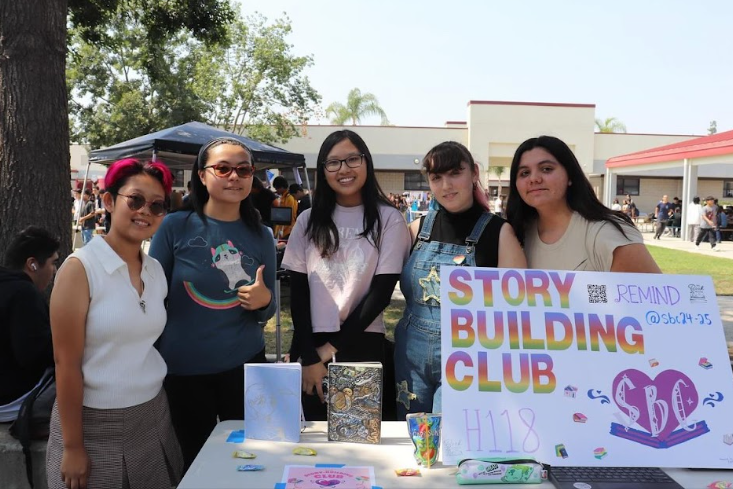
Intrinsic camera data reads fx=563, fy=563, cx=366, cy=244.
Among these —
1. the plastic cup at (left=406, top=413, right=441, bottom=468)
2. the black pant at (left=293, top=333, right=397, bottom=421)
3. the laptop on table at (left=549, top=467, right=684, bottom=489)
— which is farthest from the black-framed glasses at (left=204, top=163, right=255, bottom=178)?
the laptop on table at (left=549, top=467, right=684, bottom=489)

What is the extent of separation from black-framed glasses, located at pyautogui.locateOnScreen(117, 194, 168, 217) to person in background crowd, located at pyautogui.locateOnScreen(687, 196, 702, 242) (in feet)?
67.0

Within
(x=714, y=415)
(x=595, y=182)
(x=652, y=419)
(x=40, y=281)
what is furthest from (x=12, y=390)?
(x=595, y=182)

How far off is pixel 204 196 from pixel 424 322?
1028mm

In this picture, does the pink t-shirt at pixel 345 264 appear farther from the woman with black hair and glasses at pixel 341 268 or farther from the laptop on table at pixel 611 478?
the laptop on table at pixel 611 478

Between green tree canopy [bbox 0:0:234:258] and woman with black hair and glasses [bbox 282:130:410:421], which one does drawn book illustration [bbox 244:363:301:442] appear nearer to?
woman with black hair and glasses [bbox 282:130:410:421]

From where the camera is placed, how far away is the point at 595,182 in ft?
116

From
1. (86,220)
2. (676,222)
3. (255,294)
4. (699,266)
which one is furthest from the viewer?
(676,222)

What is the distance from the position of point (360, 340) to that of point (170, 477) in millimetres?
868

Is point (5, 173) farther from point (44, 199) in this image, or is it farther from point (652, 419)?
point (652, 419)

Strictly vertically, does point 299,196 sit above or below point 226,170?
above

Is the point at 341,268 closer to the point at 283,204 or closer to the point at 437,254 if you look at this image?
the point at 437,254

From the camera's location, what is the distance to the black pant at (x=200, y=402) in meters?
2.25

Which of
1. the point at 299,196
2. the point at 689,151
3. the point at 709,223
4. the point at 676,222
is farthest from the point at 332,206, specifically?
the point at 676,222

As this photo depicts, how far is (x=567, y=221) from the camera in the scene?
2346 millimetres
